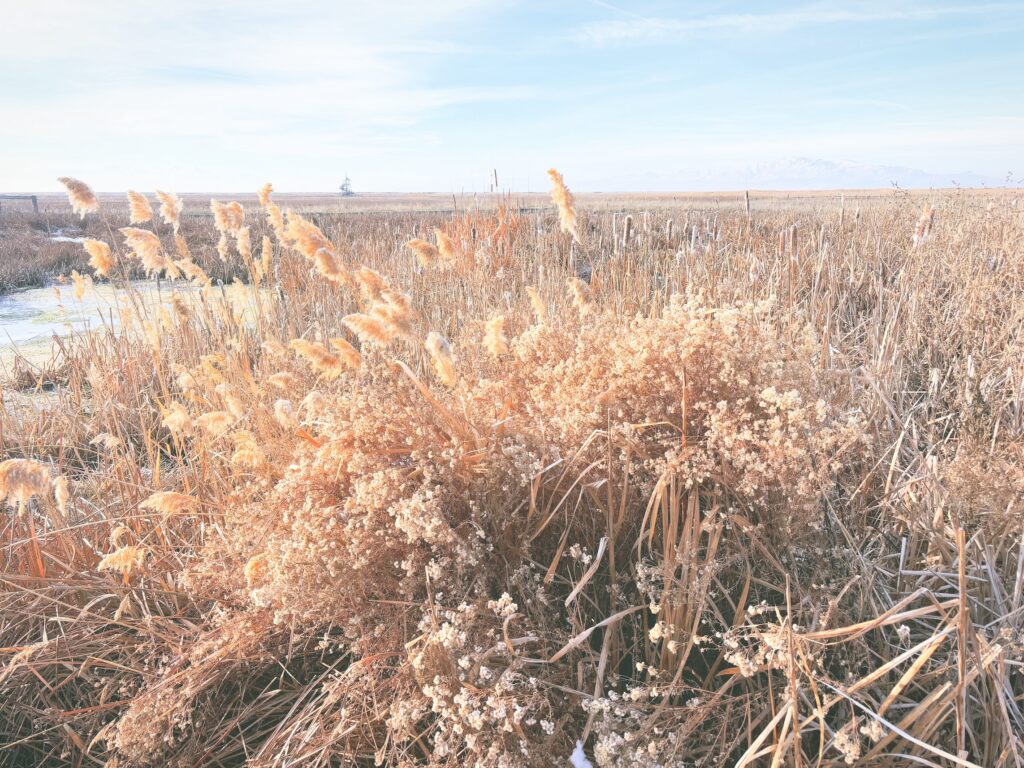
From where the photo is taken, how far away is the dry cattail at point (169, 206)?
3.23 m

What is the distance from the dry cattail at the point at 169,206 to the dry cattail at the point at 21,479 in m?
1.78

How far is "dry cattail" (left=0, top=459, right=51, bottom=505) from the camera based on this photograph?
173 cm

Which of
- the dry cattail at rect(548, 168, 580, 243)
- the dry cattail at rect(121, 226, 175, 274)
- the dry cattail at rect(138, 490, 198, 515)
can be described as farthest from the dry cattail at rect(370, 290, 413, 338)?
the dry cattail at rect(121, 226, 175, 274)

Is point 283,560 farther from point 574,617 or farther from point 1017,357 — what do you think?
point 1017,357

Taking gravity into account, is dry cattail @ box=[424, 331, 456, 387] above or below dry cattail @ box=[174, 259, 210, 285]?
below

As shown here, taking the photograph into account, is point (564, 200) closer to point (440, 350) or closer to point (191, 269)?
point (440, 350)

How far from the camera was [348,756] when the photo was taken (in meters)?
1.56


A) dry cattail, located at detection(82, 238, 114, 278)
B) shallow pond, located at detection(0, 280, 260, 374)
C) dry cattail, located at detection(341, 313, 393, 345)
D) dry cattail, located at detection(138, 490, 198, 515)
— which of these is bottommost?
shallow pond, located at detection(0, 280, 260, 374)

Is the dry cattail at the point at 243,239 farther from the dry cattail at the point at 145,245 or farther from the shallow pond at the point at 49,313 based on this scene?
the dry cattail at the point at 145,245

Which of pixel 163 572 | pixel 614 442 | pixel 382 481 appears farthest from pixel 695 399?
pixel 163 572

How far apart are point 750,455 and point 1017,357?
2499 millimetres

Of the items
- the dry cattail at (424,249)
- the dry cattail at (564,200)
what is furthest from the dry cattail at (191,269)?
the dry cattail at (564,200)

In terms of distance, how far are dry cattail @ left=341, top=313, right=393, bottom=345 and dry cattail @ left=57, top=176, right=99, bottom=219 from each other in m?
1.90

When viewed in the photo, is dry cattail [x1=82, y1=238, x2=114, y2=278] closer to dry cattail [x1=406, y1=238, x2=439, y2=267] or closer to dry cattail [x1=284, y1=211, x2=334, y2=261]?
dry cattail [x1=284, y1=211, x2=334, y2=261]
